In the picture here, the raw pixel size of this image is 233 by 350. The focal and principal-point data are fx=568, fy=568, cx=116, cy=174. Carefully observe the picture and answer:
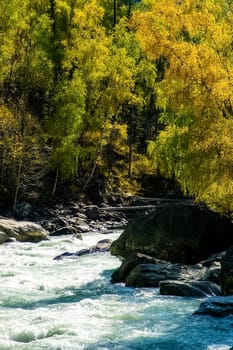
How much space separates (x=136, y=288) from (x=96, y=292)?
1095 mm

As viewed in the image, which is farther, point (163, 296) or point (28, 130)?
point (28, 130)

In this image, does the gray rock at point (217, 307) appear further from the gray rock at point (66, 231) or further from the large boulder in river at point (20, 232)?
the gray rock at point (66, 231)

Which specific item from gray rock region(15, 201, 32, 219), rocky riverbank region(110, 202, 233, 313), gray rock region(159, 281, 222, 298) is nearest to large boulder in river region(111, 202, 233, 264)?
rocky riverbank region(110, 202, 233, 313)

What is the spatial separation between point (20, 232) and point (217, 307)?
1352 cm

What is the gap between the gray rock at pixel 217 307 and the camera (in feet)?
39.4

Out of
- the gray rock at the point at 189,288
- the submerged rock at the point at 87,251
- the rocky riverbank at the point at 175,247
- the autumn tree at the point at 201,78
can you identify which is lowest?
the submerged rock at the point at 87,251

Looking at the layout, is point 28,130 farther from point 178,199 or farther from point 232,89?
point 232,89

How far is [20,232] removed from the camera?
24203 mm

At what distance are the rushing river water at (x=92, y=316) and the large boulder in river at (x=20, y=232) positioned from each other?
5520 mm

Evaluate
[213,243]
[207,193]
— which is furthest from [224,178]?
[213,243]

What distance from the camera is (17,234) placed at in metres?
24.0

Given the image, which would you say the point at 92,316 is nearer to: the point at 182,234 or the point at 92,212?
the point at 182,234

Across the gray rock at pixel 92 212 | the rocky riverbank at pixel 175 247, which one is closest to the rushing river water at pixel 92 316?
the rocky riverbank at pixel 175 247

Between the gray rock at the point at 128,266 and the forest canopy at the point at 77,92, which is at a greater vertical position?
the forest canopy at the point at 77,92
